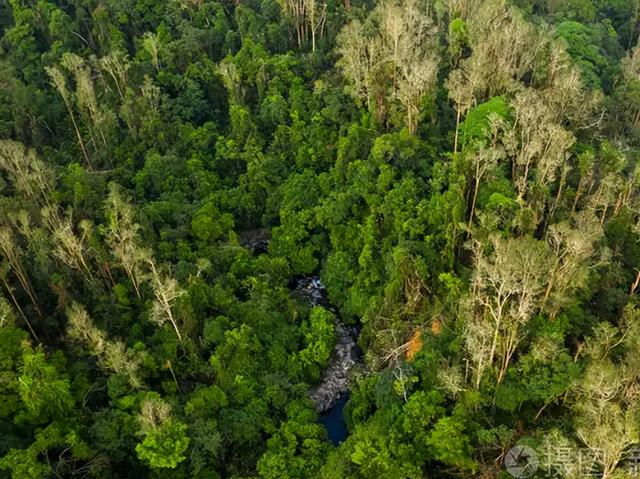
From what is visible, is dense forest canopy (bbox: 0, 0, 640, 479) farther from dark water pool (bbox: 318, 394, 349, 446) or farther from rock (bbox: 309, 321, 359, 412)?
dark water pool (bbox: 318, 394, 349, 446)

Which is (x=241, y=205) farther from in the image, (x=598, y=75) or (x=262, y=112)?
(x=598, y=75)

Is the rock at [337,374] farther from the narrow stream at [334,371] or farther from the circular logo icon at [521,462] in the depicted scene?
the circular logo icon at [521,462]

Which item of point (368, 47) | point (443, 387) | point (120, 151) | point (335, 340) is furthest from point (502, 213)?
point (120, 151)

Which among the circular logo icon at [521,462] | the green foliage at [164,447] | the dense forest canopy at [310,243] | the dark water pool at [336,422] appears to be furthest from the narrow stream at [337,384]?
the circular logo icon at [521,462]

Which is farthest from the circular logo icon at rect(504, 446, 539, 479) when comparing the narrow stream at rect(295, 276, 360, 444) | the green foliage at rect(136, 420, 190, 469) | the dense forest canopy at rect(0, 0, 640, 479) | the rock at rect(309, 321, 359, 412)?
the green foliage at rect(136, 420, 190, 469)

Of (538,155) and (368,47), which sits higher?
(368,47)
